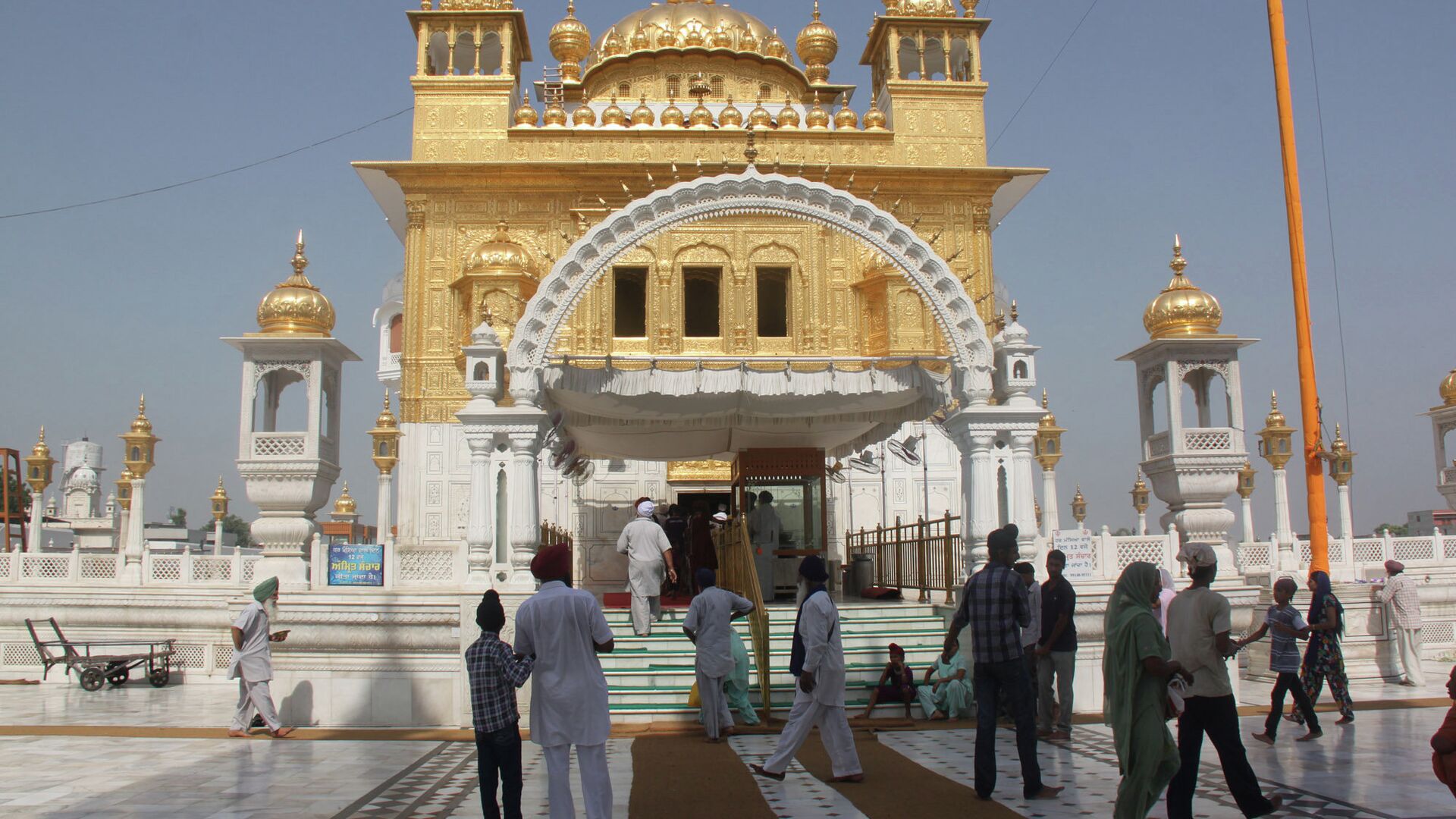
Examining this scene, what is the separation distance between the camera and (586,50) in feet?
79.2

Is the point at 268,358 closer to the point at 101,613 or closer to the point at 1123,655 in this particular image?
the point at 101,613

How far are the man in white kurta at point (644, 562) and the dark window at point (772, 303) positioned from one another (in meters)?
9.24

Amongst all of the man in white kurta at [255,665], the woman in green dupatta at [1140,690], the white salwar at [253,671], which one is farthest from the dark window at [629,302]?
the woman in green dupatta at [1140,690]

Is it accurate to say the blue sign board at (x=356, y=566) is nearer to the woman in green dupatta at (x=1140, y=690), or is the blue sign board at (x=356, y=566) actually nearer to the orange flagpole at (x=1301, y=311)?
the woman in green dupatta at (x=1140, y=690)

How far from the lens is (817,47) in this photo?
80.1 ft

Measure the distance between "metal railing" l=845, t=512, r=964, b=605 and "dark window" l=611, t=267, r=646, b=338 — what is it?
5372 mm

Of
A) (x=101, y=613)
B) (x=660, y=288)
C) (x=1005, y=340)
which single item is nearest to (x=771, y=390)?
(x=1005, y=340)

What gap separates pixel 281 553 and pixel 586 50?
16.2 metres

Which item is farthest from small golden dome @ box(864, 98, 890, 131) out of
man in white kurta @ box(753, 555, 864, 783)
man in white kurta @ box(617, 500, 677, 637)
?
man in white kurta @ box(753, 555, 864, 783)

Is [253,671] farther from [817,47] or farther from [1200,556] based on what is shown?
[817,47]

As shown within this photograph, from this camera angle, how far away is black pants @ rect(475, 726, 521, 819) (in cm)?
469

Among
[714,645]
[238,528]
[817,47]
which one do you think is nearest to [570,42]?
[817,47]

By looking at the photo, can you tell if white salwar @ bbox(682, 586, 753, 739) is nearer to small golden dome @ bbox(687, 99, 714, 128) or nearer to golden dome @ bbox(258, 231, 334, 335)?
golden dome @ bbox(258, 231, 334, 335)

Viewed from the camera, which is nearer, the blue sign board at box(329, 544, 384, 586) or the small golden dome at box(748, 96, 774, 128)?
the blue sign board at box(329, 544, 384, 586)
